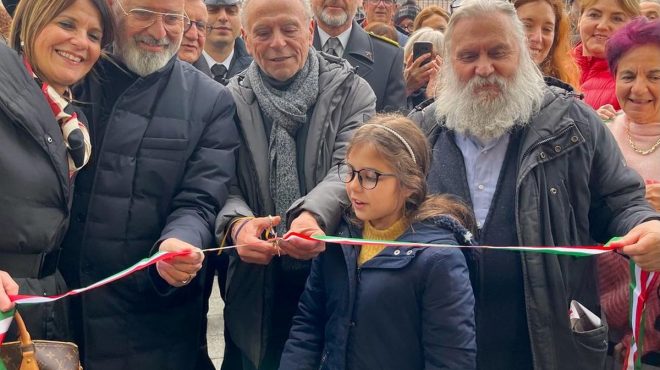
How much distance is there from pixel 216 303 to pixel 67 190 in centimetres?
369

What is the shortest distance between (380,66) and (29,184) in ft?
8.81

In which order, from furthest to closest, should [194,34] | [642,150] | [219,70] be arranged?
[219,70]
[194,34]
[642,150]

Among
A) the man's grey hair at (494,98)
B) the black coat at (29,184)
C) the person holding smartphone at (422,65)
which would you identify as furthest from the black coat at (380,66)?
the black coat at (29,184)

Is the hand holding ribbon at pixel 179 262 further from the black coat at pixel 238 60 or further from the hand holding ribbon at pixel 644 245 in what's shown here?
the black coat at pixel 238 60

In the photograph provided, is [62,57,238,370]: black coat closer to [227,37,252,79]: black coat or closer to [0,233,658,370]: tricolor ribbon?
[0,233,658,370]: tricolor ribbon

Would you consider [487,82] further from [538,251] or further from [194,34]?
[194,34]

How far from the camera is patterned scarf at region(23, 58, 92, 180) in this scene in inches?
124

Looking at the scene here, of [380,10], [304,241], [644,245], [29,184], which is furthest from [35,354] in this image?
[380,10]

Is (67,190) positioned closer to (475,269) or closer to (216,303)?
(475,269)

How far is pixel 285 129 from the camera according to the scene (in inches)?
142

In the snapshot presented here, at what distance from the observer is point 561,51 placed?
4.68m

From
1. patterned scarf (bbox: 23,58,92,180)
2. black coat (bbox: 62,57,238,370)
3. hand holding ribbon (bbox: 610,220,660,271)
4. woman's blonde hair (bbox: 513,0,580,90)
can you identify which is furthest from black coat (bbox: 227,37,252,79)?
hand holding ribbon (bbox: 610,220,660,271)

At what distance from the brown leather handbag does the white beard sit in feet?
5.56

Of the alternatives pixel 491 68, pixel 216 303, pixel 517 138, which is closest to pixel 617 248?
pixel 517 138
